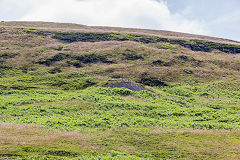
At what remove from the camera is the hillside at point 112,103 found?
1908 cm

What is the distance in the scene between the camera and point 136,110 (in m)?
32.5

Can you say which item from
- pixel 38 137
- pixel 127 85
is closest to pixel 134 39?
pixel 127 85

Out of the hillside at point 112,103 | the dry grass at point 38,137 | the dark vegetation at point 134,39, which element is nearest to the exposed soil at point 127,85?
the hillside at point 112,103

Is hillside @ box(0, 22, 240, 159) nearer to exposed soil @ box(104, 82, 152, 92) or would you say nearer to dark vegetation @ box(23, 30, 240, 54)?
exposed soil @ box(104, 82, 152, 92)

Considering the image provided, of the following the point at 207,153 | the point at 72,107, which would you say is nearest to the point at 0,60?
the point at 72,107

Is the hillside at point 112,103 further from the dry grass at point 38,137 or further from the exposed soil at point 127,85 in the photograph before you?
the exposed soil at point 127,85

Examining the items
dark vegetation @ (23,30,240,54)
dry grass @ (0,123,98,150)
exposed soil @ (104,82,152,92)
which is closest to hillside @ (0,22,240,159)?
dry grass @ (0,123,98,150)

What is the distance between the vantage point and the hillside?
62.6 ft

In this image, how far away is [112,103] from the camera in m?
34.2

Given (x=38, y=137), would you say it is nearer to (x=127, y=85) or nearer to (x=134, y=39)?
(x=127, y=85)

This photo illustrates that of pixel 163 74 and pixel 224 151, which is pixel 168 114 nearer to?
pixel 224 151

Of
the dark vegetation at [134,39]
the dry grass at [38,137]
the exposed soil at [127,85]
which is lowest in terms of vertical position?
the dry grass at [38,137]

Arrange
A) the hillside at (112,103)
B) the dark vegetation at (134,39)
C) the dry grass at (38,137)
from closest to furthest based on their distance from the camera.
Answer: the dry grass at (38,137), the hillside at (112,103), the dark vegetation at (134,39)

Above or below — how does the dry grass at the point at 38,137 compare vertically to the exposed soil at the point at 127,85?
below
